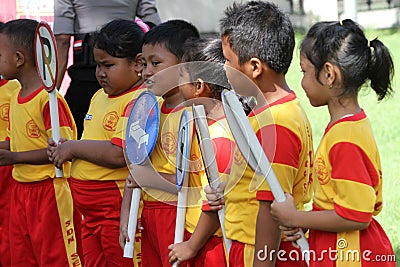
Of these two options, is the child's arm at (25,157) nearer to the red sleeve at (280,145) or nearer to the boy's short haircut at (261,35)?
the boy's short haircut at (261,35)

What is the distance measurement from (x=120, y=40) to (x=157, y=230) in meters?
0.95

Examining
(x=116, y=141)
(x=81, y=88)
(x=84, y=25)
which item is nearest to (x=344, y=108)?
(x=116, y=141)

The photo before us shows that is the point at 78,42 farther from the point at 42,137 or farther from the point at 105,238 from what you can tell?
the point at 105,238

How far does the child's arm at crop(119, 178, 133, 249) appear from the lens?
401cm

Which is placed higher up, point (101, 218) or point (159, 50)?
point (159, 50)

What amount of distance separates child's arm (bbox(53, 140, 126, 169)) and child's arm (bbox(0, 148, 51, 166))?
0.28m

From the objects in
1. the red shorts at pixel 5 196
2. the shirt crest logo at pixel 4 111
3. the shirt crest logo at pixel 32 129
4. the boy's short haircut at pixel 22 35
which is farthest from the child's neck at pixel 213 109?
the red shorts at pixel 5 196

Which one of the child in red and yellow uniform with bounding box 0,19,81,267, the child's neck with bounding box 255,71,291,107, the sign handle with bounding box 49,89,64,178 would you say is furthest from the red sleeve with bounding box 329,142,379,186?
the child in red and yellow uniform with bounding box 0,19,81,267

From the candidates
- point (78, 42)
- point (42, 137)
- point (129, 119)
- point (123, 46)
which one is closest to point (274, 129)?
point (129, 119)

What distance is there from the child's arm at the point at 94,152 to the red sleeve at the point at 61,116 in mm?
301

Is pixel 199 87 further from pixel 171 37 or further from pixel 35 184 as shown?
pixel 35 184

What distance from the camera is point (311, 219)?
10.1 ft

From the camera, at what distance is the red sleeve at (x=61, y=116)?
4.52 meters

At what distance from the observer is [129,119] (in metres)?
3.96
